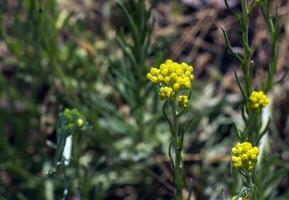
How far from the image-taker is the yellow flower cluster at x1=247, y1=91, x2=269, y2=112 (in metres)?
1.81

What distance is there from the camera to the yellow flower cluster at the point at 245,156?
67.0 inches

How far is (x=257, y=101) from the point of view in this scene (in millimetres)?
1812

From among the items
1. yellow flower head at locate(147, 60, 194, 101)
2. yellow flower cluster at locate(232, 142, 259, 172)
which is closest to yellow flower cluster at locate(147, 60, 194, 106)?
yellow flower head at locate(147, 60, 194, 101)

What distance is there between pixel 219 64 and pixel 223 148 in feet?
1.83

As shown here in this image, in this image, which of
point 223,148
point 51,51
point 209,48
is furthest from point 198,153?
point 51,51

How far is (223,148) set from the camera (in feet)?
10.2

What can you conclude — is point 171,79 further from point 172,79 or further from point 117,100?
point 117,100

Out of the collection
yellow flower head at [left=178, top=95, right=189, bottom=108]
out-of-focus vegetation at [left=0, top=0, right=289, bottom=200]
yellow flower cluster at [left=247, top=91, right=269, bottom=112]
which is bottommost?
yellow flower head at [left=178, top=95, right=189, bottom=108]

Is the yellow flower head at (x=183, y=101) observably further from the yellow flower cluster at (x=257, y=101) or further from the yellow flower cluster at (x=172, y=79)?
the yellow flower cluster at (x=257, y=101)

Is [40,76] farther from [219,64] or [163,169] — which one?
[219,64]

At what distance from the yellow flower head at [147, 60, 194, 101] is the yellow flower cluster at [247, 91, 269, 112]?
211 mm

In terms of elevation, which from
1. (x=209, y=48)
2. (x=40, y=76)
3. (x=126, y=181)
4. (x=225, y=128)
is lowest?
(x=126, y=181)

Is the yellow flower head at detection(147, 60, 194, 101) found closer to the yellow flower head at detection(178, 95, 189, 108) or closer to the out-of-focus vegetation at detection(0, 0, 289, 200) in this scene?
the yellow flower head at detection(178, 95, 189, 108)

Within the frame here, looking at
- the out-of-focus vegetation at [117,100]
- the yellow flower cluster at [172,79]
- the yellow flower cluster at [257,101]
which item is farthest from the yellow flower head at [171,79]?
the out-of-focus vegetation at [117,100]
